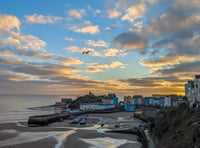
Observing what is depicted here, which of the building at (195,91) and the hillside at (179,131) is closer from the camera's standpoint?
the hillside at (179,131)

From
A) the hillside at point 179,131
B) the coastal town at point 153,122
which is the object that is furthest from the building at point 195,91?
the hillside at point 179,131

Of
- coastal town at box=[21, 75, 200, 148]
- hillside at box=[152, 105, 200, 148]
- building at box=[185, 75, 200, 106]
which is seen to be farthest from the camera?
building at box=[185, 75, 200, 106]

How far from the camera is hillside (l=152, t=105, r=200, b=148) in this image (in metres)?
22.0

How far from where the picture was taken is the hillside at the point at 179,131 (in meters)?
22.0

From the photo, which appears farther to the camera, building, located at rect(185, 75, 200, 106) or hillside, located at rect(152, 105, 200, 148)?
building, located at rect(185, 75, 200, 106)

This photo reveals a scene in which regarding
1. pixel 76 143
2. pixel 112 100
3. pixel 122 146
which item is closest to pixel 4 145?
pixel 76 143

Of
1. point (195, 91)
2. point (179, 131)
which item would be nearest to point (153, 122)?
point (195, 91)

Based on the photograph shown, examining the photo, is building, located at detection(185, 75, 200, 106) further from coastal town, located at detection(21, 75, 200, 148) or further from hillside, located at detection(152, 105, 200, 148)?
hillside, located at detection(152, 105, 200, 148)

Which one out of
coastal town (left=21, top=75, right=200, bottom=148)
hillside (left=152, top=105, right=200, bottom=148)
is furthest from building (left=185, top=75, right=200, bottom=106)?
hillside (left=152, top=105, right=200, bottom=148)

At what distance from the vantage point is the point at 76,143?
3566 cm

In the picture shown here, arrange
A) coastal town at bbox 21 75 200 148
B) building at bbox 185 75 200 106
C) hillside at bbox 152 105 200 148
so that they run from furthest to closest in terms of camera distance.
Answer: building at bbox 185 75 200 106 < coastal town at bbox 21 75 200 148 < hillside at bbox 152 105 200 148

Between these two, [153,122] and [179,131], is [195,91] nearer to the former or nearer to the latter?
[153,122]

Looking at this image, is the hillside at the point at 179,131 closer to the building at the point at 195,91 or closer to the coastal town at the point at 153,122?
the coastal town at the point at 153,122

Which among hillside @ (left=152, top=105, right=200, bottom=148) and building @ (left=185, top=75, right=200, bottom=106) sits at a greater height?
building @ (left=185, top=75, right=200, bottom=106)
